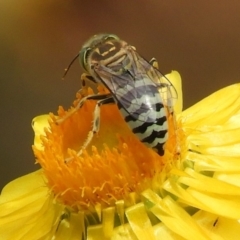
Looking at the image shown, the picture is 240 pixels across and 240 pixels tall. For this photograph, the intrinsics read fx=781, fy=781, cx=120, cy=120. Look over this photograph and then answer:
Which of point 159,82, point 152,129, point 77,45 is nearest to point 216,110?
point 159,82

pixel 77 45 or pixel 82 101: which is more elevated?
pixel 82 101

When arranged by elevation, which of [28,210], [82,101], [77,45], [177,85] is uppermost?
[82,101]

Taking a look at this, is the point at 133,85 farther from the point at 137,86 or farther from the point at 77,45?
the point at 77,45

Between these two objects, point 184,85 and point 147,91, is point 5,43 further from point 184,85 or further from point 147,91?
point 147,91

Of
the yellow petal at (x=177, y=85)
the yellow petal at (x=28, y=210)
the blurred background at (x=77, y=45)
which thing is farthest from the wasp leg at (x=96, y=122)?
the blurred background at (x=77, y=45)

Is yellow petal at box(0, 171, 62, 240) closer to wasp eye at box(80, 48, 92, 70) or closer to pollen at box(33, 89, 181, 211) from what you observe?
pollen at box(33, 89, 181, 211)

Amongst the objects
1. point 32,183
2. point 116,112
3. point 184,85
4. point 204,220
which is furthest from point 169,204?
point 184,85

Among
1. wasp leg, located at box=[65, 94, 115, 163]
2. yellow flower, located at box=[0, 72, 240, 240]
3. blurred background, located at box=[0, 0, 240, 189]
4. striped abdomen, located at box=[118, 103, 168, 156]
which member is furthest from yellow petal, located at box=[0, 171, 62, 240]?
blurred background, located at box=[0, 0, 240, 189]
